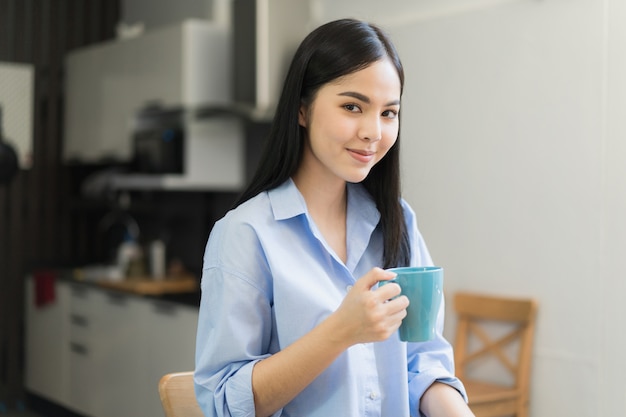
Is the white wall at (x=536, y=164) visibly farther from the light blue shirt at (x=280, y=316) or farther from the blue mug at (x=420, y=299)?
the blue mug at (x=420, y=299)

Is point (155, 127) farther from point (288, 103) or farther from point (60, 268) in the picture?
point (288, 103)

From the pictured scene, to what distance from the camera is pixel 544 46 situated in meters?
3.03

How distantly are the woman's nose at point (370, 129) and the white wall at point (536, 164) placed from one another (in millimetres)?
1853

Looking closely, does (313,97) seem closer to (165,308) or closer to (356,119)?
(356,119)

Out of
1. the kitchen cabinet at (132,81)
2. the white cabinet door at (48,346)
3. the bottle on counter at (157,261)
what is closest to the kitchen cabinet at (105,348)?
the white cabinet door at (48,346)

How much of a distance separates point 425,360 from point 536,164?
1.92 metres

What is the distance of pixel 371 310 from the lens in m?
1.05

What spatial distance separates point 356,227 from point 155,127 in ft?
10.4

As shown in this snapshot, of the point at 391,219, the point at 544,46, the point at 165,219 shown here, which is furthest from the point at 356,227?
the point at 165,219

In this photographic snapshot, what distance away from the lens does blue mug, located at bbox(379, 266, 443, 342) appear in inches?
43.3

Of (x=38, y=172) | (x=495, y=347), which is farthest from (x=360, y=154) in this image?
(x=38, y=172)

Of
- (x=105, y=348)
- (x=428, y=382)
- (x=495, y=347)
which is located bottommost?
(x=105, y=348)

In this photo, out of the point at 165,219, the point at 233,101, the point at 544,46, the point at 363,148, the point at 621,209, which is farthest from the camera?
the point at 165,219

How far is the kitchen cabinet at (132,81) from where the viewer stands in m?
4.23
